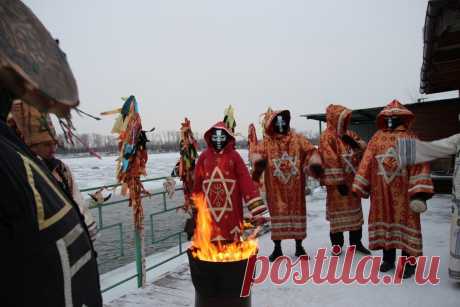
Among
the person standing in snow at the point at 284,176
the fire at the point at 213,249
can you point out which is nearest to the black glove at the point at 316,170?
the person standing in snow at the point at 284,176

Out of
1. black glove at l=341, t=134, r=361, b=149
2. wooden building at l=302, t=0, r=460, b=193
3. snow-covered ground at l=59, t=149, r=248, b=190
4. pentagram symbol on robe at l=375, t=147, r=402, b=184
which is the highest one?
wooden building at l=302, t=0, r=460, b=193

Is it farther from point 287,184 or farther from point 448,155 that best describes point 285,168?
point 448,155

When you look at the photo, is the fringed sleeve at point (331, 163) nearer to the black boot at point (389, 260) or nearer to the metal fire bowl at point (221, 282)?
the black boot at point (389, 260)

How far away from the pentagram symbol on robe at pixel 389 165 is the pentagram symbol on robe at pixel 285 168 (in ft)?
3.63

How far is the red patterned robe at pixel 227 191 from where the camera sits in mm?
3955

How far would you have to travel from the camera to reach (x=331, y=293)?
149 inches

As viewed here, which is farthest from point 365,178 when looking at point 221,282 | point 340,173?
point 221,282

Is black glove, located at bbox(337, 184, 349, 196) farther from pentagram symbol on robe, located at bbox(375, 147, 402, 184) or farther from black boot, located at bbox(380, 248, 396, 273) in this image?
black boot, located at bbox(380, 248, 396, 273)

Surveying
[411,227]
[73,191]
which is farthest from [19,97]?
[411,227]

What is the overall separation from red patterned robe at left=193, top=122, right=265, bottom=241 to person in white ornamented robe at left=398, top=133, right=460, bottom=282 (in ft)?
5.53

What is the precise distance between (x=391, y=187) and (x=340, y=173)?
2.67ft

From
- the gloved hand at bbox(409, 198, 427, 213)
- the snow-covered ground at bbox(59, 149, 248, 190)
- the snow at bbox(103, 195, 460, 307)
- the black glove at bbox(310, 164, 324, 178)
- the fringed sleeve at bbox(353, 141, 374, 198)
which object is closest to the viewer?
the snow at bbox(103, 195, 460, 307)

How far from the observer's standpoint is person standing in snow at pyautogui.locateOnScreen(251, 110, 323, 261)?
480 cm

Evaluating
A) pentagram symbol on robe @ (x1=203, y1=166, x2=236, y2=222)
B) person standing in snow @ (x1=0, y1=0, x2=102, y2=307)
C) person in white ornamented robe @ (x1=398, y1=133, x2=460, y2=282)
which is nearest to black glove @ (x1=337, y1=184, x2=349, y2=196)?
person in white ornamented robe @ (x1=398, y1=133, x2=460, y2=282)
